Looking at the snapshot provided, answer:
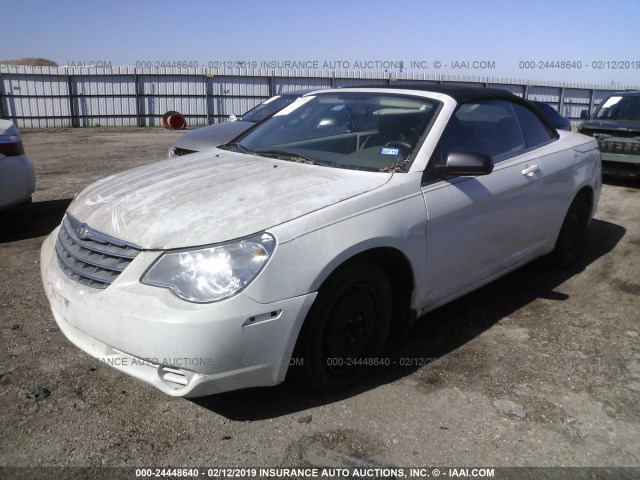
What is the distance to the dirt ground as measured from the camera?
8.77 ft

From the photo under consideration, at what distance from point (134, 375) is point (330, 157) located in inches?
69.8

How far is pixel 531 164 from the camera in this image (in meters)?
4.28

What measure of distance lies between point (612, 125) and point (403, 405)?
7587 mm

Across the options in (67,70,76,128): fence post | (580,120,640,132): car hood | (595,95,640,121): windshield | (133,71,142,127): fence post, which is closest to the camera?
(580,120,640,132): car hood

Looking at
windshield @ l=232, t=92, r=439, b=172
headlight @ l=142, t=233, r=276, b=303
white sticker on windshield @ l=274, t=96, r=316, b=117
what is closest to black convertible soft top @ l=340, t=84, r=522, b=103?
windshield @ l=232, t=92, r=439, b=172

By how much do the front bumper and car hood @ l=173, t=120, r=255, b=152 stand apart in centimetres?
476

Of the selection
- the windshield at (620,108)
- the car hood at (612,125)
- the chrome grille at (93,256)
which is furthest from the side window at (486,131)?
the windshield at (620,108)

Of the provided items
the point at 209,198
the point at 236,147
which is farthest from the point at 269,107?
the point at 209,198

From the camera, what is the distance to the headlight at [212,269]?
2568mm

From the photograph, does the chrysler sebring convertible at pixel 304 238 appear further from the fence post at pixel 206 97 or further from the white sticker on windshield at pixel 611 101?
the fence post at pixel 206 97

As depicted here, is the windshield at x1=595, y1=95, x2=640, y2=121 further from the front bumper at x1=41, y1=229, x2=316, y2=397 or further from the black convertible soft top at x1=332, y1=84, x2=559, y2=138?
the front bumper at x1=41, y1=229, x2=316, y2=397

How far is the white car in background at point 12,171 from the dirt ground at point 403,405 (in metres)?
1.88

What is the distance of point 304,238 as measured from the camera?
2.74 metres

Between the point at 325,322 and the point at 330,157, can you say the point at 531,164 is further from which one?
the point at 325,322
